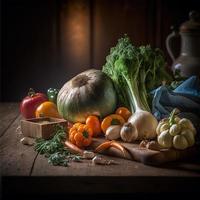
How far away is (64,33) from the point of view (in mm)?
3672

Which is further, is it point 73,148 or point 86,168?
point 73,148

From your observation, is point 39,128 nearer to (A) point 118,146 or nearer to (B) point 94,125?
(B) point 94,125

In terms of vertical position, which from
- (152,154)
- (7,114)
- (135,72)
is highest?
(135,72)

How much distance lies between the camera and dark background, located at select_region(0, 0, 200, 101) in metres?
3.62

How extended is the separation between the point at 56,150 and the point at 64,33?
2.27m

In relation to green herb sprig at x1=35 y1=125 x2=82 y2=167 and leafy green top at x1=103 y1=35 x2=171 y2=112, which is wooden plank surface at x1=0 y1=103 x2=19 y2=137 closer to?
green herb sprig at x1=35 y1=125 x2=82 y2=167

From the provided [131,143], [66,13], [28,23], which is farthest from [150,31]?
[131,143]

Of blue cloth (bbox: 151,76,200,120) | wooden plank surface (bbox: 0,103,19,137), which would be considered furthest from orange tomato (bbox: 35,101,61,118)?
blue cloth (bbox: 151,76,200,120)

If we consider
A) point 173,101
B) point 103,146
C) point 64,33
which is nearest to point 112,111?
point 173,101

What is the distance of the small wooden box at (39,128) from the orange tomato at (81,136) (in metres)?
0.11

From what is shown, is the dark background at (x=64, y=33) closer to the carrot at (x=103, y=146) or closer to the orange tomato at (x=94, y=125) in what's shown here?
the orange tomato at (x=94, y=125)

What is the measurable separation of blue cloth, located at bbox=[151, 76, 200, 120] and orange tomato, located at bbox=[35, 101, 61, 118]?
1.38ft
